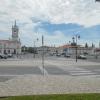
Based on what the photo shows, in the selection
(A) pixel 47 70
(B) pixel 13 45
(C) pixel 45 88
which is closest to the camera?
(C) pixel 45 88

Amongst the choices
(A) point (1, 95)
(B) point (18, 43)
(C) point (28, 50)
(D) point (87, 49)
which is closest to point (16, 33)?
(B) point (18, 43)

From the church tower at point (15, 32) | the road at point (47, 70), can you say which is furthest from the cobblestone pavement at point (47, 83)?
the church tower at point (15, 32)

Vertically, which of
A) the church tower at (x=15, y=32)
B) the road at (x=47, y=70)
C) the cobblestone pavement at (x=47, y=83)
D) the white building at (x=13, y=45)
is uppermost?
the church tower at (x=15, y=32)

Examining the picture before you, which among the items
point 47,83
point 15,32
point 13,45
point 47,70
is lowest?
point 47,70

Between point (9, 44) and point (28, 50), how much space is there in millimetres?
27347

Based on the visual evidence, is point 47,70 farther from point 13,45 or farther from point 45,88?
point 13,45

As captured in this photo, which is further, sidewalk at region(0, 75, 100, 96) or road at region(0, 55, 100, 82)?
road at region(0, 55, 100, 82)

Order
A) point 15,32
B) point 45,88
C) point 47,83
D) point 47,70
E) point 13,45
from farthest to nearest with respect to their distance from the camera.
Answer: point 13,45
point 15,32
point 47,70
point 47,83
point 45,88

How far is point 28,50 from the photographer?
193m

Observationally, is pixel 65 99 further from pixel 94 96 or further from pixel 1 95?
pixel 1 95

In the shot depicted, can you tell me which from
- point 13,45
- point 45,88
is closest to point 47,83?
point 45,88

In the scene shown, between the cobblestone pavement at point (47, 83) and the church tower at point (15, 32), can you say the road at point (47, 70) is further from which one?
the church tower at point (15, 32)

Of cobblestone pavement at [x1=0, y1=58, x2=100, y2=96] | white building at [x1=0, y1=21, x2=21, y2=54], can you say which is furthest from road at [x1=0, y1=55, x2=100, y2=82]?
white building at [x1=0, y1=21, x2=21, y2=54]

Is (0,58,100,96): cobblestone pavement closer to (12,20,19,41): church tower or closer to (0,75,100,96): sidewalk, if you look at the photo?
(0,75,100,96): sidewalk
